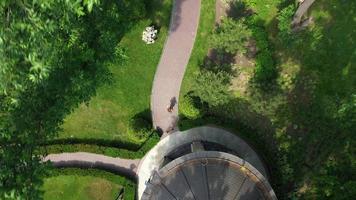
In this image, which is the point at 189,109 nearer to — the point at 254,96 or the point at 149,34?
the point at 254,96

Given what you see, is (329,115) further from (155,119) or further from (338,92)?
(155,119)

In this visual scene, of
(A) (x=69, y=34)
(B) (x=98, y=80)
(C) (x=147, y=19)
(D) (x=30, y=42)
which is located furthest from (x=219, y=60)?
(D) (x=30, y=42)

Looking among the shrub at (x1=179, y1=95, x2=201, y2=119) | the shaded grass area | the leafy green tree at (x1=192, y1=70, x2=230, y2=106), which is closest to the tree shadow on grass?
the shrub at (x1=179, y1=95, x2=201, y2=119)

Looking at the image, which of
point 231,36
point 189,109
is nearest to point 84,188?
point 189,109

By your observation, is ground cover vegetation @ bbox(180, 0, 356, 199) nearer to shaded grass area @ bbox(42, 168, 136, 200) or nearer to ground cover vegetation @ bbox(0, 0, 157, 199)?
shaded grass area @ bbox(42, 168, 136, 200)

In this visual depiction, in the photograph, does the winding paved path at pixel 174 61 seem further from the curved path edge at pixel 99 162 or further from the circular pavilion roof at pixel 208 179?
the circular pavilion roof at pixel 208 179

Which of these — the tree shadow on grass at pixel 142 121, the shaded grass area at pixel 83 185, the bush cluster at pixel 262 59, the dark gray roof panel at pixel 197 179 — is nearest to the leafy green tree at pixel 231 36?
the bush cluster at pixel 262 59

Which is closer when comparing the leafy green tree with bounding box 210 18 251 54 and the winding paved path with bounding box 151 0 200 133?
the leafy green tree with bounding box 210 18 251 54
